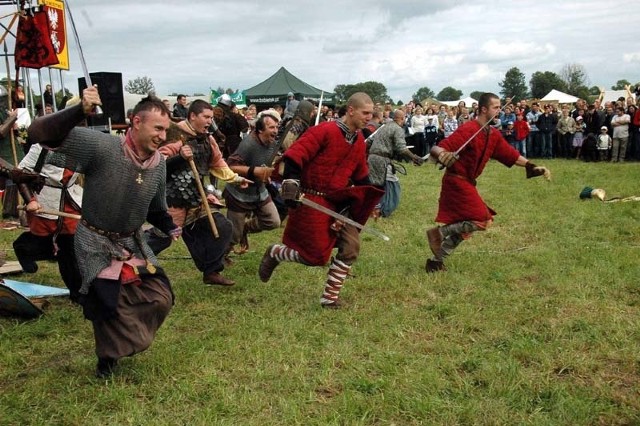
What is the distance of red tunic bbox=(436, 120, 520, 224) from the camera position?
19.1 ft

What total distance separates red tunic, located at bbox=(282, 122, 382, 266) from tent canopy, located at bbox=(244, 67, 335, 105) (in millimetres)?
15728

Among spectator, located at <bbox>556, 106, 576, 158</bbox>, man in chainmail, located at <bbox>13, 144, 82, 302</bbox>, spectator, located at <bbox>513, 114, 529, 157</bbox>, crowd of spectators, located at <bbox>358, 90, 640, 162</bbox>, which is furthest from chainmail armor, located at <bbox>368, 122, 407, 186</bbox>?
spectator, located at <bbox>556, 106, 576, 158</bbox>

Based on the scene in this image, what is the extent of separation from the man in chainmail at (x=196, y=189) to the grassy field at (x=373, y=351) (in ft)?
1.15

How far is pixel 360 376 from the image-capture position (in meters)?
3.75

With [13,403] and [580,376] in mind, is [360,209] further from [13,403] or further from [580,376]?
[13,403]

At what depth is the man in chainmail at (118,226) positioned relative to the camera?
11.5 ft

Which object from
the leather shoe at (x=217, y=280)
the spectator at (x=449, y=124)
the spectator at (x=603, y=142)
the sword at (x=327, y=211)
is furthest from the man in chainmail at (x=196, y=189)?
the spectator at (x=449, y=124)

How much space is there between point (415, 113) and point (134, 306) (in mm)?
15442

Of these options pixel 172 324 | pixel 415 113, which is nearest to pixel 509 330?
pixel 172 324

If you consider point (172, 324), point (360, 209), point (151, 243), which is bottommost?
point (172, 324)

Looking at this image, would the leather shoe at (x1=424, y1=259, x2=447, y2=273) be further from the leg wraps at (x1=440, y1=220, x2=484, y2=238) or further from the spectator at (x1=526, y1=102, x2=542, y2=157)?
the spectator at (x1=526, y1=102, x2=542, y2=157)

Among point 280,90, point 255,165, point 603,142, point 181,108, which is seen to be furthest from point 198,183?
point 280,90

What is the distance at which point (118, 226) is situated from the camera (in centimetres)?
364

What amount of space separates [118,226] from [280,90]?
59.3 ft
